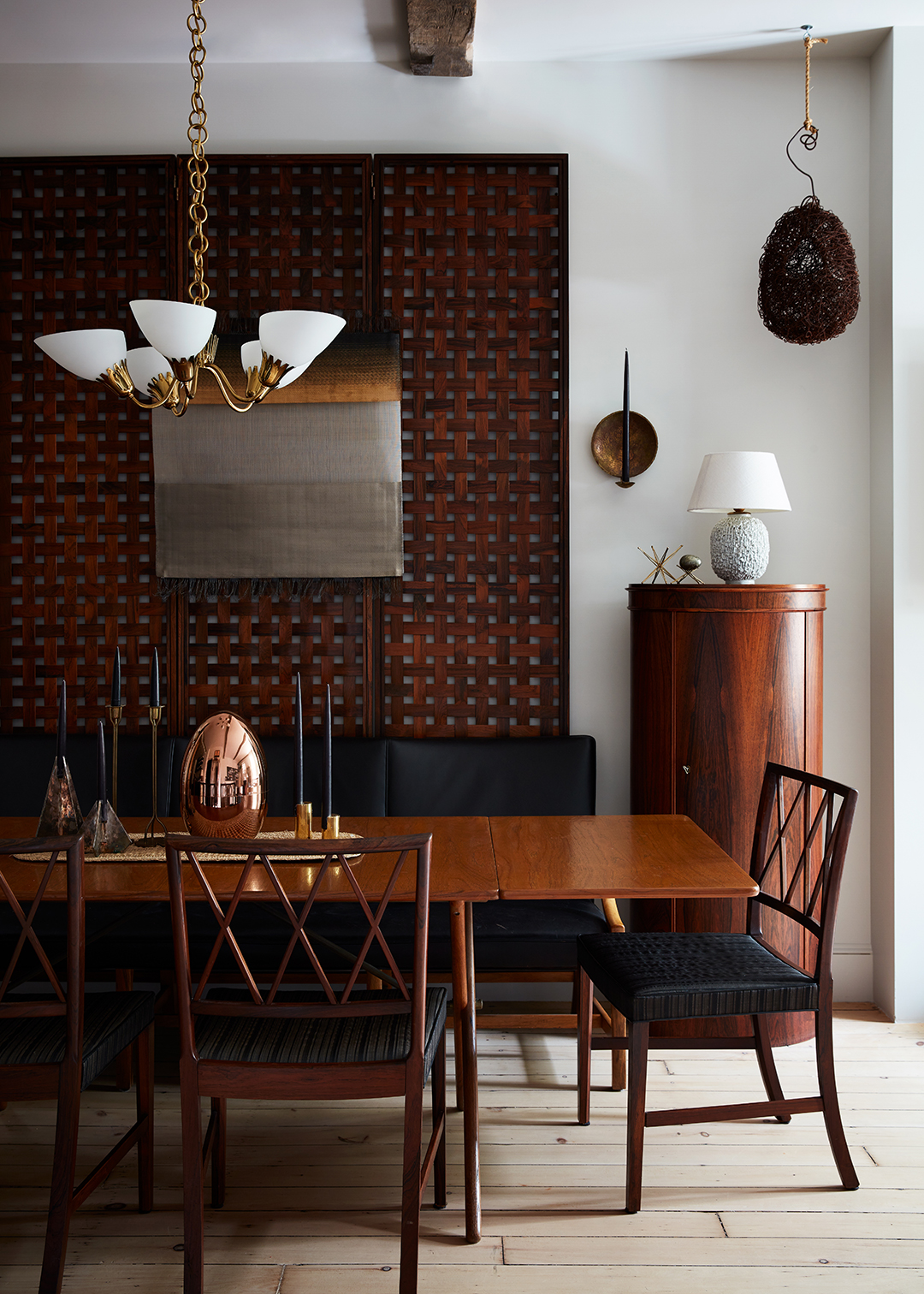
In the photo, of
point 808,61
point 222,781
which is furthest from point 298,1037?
point 808,61

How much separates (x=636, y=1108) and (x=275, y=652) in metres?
1.92

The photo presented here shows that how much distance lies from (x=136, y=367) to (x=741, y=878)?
5.57 ft

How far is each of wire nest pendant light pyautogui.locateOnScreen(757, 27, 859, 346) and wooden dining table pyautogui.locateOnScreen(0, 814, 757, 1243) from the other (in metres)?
1.68

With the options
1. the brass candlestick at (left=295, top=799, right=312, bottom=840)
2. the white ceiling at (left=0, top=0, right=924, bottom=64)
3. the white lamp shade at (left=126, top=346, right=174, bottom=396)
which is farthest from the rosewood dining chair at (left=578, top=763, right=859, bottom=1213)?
A: the white ceiling at (left=0, top=0, right=924, bottom=64)

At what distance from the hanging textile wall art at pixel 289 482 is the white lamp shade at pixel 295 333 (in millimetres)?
1264

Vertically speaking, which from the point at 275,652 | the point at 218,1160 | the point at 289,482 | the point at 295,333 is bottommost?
the point at 218,1160

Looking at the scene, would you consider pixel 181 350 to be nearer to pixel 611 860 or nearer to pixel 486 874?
pixel 486 874

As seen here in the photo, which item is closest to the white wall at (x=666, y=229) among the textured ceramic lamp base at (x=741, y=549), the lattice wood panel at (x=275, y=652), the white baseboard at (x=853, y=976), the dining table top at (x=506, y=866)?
the white baseboard at (x=853, y=976)

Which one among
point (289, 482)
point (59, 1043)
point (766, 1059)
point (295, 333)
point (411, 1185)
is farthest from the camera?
point (289, 482)

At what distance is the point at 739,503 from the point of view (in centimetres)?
306

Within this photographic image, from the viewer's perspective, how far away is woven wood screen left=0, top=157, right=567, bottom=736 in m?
3.44

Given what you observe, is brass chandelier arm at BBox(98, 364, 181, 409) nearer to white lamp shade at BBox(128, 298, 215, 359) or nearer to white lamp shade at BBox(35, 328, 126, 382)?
white lamp shade at BBox(35, 328, 126, 382)

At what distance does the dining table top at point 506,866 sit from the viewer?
2.04 meters

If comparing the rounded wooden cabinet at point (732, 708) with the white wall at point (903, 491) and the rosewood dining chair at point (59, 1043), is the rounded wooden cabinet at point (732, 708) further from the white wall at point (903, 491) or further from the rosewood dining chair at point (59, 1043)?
the rosewood dining chair at point (59, 1043)
